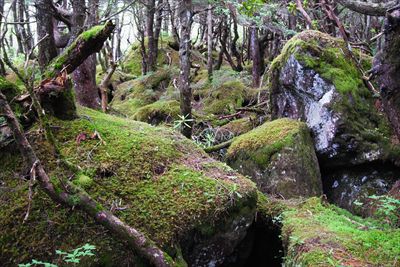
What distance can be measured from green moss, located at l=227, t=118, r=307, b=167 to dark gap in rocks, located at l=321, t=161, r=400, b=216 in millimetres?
1027

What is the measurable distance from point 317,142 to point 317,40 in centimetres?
218

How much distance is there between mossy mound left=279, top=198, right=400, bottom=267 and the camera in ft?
10.5

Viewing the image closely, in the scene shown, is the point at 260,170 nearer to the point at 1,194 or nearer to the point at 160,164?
the point at 160,164

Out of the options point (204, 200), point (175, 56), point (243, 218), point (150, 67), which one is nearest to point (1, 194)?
point (204, 200)

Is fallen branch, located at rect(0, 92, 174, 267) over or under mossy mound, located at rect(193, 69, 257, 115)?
over

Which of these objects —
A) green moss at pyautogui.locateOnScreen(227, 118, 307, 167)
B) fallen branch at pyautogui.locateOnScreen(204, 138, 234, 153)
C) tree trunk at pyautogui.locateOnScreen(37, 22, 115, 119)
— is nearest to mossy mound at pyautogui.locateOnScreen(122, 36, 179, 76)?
fallen branch at pyautogui.locateOnScreen(204, 138, 234, 153)

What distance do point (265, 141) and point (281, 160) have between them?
0.52 meters

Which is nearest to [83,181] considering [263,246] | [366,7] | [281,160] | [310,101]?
[263,246]

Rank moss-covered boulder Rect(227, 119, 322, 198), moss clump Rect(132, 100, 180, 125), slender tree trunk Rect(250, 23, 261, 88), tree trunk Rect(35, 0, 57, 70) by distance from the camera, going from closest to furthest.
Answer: moss-covered boulder Rect(227, 119, 322, 198), tree trunk Rect(35, 0, 57, 70), moss clump Rect(132, 100, 180, 125), slender tree trunk Rect(250, 23, 261, 88)

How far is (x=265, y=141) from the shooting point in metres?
6.75

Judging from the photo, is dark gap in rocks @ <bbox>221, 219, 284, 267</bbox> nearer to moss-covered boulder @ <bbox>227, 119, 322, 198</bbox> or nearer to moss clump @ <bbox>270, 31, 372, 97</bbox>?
moss-covered boulder @ <bbox>227, 119, 322, 198</bbox>

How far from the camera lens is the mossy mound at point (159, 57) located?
17.2m

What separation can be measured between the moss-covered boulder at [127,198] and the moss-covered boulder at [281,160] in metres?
1.81

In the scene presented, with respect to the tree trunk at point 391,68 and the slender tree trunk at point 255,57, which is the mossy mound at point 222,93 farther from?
the tree trunk at point 391,68
